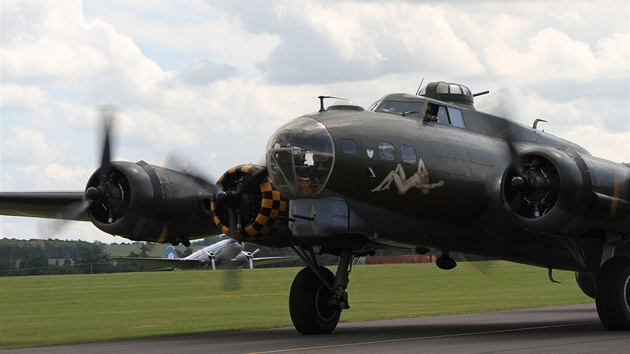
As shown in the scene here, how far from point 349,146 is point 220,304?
2138cm

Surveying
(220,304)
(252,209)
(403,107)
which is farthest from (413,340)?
(220,304)

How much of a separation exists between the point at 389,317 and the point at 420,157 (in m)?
10.1

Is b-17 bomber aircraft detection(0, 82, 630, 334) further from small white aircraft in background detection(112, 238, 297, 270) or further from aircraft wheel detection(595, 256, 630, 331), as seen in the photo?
small white aircraft in background detection(112, 238, 297, 270)

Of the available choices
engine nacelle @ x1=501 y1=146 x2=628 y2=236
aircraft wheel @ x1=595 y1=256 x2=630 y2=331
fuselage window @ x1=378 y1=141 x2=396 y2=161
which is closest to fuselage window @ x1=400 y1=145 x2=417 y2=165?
fuselage window @ x1=378 y1=141 x2=396 y2=161

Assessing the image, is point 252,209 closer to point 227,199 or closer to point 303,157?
point 227,199

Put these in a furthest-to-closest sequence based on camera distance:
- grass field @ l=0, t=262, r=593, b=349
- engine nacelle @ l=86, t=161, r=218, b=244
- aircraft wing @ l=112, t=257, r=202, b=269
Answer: aircraft wing @ l=112, t=257, r=202, b=269, grass field @ l=0, t=262, r=593, b=349, engine nacelle @ l=86, t=161, r=218, b=244

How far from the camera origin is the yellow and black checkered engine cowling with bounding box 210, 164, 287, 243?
17828 millimetres

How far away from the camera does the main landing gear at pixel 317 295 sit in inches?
731

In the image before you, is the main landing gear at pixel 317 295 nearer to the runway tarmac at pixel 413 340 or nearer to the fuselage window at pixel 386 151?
the runway tarmac at pixel 413 340

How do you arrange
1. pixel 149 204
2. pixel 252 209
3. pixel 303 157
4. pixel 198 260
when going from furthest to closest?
pixel 198 260
pixel 149 204
pixel 252 209
pixel 303 157

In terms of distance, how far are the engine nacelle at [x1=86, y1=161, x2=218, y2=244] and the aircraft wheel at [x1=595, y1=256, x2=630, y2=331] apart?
27.8ft

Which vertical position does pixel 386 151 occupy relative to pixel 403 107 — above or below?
below

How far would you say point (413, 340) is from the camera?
16438 mm

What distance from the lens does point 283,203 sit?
17953 mm
